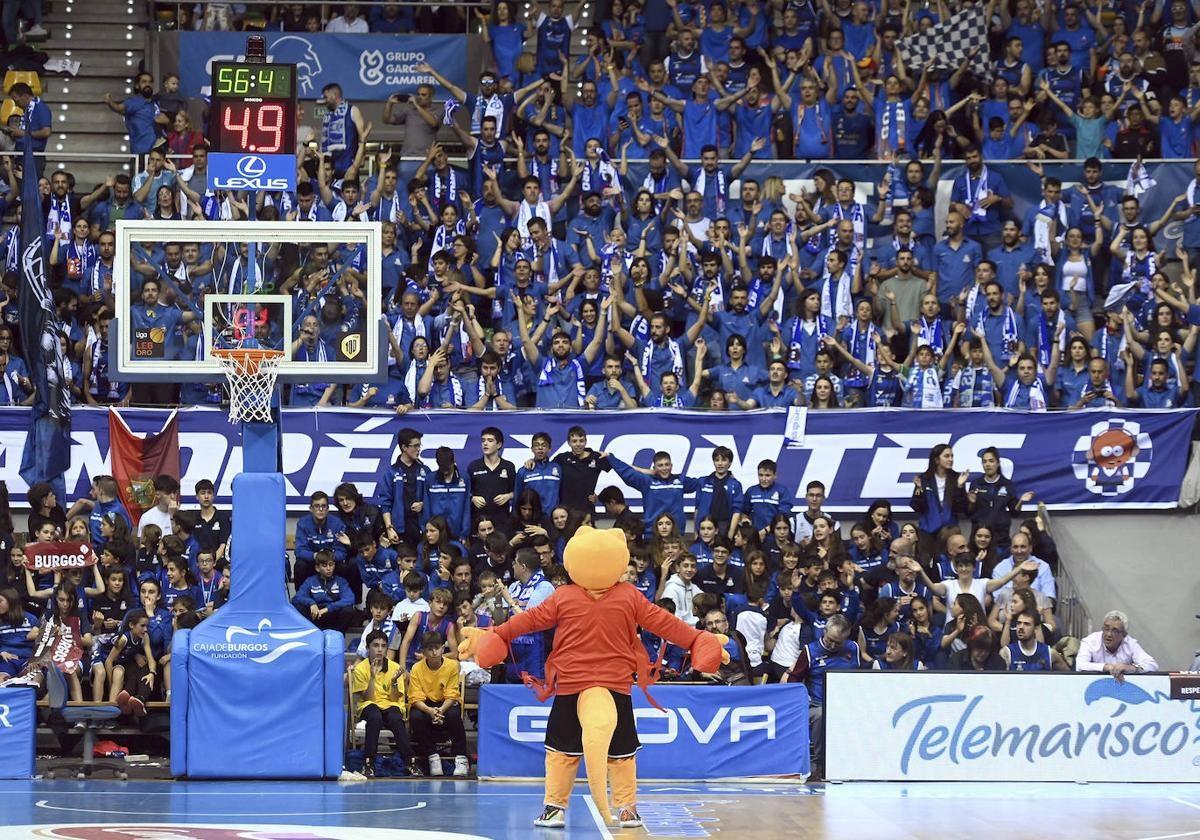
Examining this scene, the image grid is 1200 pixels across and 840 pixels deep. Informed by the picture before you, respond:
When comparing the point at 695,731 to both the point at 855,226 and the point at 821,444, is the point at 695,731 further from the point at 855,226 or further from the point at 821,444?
the point at 855,226

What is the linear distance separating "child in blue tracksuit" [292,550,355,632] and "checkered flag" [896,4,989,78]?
11.4 meters

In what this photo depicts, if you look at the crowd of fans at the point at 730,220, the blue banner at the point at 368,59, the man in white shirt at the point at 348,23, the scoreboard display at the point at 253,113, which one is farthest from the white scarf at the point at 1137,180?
the scoreboard display at the point at 253,113

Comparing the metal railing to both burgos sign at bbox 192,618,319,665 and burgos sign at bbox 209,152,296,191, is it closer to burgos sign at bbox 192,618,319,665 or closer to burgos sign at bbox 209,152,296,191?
burgos sign at bbox 209,152,296,191

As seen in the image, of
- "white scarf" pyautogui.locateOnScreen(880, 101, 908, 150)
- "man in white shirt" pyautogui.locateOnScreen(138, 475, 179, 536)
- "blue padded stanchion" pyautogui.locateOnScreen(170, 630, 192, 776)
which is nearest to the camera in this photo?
"blue padded stanchion" pyautogui.locateOnScreen(170, 630, 192, 776)

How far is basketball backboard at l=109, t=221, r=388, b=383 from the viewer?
16.9m

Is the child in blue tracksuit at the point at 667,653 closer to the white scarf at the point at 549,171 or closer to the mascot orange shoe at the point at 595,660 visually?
the mascot orange shoe at the point at 595,660

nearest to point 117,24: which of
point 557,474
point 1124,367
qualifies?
point 557,474

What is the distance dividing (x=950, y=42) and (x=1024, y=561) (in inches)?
346

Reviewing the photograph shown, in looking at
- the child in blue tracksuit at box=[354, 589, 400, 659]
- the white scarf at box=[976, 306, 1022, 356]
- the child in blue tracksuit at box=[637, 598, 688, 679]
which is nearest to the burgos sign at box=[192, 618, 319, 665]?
the child in blue tracksuit at box=[354, 589, 400, 659]

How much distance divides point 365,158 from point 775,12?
619 centimetres

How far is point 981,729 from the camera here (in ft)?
56.3

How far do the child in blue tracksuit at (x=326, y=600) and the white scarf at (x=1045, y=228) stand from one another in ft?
32.0

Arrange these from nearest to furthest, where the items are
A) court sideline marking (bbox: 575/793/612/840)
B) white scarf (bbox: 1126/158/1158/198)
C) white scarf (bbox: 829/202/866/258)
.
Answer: court sideline marking (bbox: 575/793/612/840) → white scarf (bbox: 829/202/866/258) → white scarf (bbox: 1126/158/1158/198)

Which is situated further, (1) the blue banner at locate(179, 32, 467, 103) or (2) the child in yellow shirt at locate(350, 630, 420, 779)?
(1) the blue banner at locate(179, 32, 467, 103)
